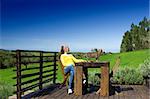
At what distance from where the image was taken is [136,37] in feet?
186

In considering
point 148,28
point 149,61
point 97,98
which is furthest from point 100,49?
point 148,28

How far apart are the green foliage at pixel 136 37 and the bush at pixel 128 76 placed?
43.3 meters

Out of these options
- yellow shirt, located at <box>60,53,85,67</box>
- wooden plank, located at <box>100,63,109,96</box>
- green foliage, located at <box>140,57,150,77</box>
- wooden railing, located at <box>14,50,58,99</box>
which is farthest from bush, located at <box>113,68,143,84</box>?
wooden plank, located at <box>100,63,109,96</box>

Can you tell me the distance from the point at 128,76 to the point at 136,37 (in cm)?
4645

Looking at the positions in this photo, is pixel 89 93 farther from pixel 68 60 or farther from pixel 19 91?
pixel 19 91

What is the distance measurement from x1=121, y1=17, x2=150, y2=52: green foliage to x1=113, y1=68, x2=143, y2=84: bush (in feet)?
142

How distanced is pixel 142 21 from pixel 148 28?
2033mm

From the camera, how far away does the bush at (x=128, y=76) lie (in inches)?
→ 441

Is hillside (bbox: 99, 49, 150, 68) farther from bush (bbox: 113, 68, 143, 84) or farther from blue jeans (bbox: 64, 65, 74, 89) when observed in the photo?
blue jeans (bbox: 64, 65, 74, 89)

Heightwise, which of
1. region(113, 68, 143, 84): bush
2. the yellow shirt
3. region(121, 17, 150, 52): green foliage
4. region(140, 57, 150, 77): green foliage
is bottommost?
region(113, 68, 143, 84): bush

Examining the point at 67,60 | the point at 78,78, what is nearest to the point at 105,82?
the point at 78,78

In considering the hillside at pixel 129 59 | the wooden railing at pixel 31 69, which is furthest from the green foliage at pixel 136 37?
the wooden railing at pixel 31 69

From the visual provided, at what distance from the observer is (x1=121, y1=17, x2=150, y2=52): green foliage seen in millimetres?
55537

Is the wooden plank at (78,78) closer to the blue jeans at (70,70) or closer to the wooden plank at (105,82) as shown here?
the blue jeans at (70,70)
